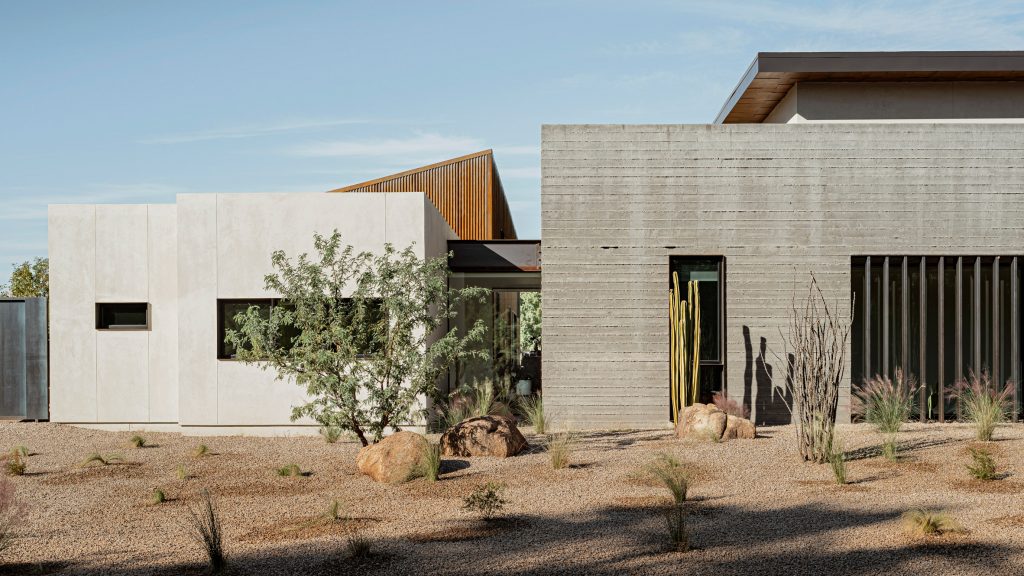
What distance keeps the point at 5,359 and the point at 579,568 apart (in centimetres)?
1178

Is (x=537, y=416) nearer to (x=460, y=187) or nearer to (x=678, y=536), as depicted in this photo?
(x=678, y=536)

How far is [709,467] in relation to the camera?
891cm

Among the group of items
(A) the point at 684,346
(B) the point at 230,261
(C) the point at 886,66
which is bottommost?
(A) the point at 684,346

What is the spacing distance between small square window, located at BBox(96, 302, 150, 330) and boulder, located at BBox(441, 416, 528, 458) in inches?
229

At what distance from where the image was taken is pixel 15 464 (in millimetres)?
9594

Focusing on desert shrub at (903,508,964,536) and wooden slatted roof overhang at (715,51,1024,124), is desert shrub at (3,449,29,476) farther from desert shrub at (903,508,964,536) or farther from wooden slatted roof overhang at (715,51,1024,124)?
wooden slatted roof overhang at (715,51,1024,124)

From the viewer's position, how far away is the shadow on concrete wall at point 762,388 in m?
12.5

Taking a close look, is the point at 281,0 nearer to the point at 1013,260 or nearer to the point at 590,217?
the point at 590,217

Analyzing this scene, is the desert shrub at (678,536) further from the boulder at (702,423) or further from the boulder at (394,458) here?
the boulder at (702,423)

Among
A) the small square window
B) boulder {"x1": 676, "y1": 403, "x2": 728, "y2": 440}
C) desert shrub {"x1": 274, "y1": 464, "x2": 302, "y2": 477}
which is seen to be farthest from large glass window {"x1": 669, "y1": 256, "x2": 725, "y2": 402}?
the small square window

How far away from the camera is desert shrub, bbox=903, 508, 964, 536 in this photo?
5.93 metres

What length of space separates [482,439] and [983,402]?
600 centimetres

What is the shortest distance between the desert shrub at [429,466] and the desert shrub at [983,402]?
6402 mm

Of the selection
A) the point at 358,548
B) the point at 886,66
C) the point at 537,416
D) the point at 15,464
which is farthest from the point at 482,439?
the point at 886,66
